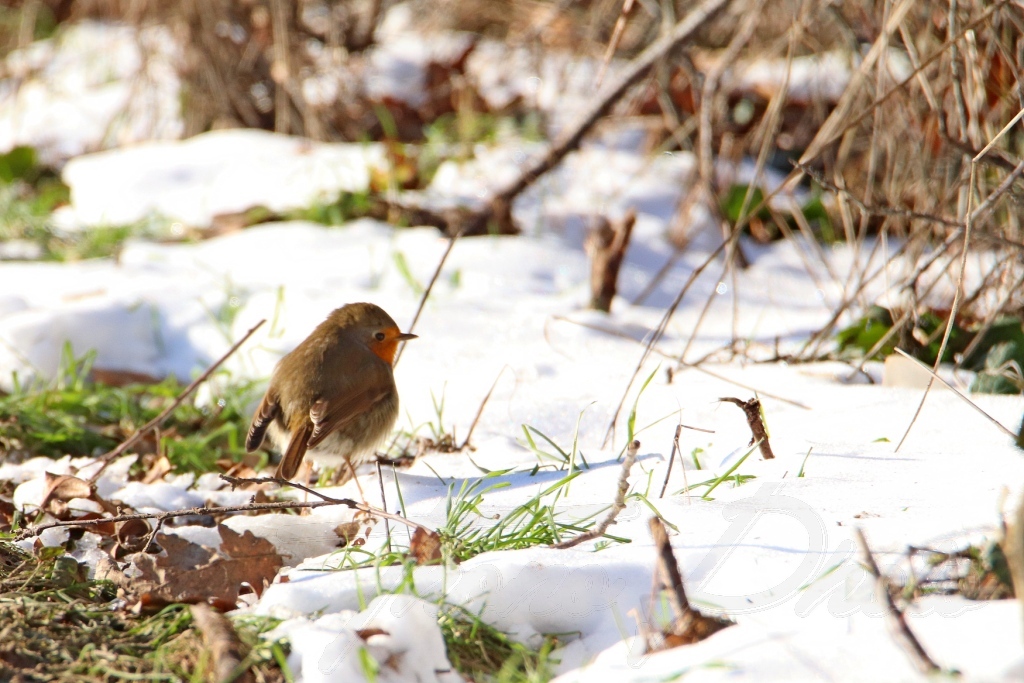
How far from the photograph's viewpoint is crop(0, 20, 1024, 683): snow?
1843mm

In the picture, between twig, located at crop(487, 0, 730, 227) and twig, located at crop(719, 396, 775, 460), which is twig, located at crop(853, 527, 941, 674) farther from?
twig, located at crop(487, 0, 730, 227)

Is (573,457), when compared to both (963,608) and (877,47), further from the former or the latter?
(877,47)

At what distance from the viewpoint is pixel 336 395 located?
3.09 meters

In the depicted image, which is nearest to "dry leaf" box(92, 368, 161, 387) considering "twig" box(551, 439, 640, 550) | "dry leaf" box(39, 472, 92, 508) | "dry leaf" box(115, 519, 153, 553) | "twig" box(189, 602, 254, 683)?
"dry leaf" box(39, 472, 92, 508)

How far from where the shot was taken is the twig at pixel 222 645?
5.93 ft

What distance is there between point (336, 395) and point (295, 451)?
234 millimetres

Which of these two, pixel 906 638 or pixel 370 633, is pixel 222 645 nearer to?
pixel 370 633

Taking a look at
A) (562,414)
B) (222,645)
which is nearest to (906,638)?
(222,645)

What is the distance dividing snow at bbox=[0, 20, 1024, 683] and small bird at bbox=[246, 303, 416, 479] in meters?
0.15

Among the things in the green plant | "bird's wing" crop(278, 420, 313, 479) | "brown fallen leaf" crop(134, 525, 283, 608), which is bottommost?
the green plant

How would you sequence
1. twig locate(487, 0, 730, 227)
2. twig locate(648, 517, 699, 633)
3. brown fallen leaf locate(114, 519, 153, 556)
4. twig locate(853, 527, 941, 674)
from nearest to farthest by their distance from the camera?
twig locate(853, 527, 941, 674), twig locate(648, 517, 699, 633), brown fallen leaf locate(114, 519, 153, 556), twig locate(487, 0, 730, 227)

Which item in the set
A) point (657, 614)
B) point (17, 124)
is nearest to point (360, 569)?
point (657, 614)

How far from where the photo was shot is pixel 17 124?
6.68m

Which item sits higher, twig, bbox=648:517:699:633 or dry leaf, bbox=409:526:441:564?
twig, bbox=648:517:699:633
